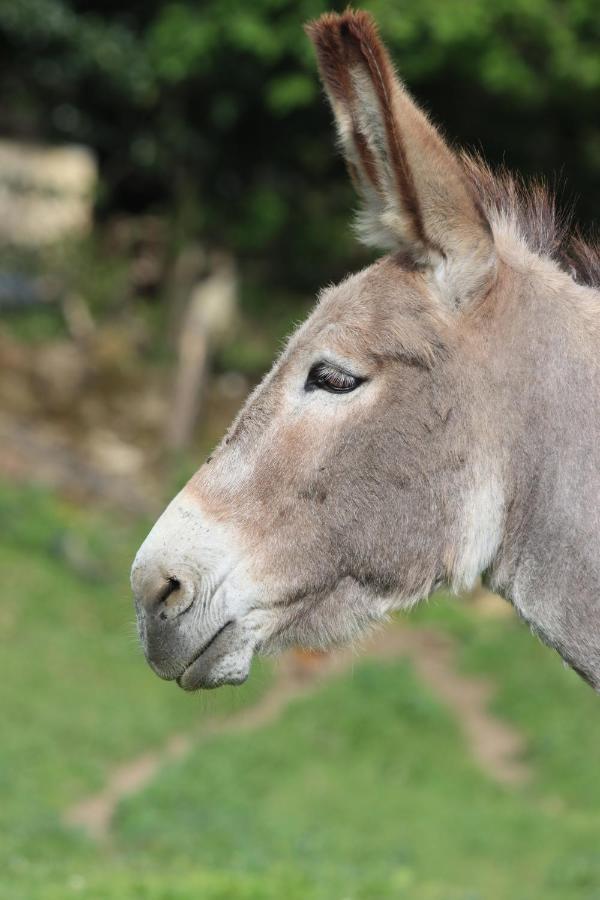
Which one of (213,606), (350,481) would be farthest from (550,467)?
(213,606)

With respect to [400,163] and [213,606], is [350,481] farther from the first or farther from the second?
[400,163]

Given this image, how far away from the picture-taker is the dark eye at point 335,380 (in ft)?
9.68

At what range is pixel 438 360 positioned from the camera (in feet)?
9.59

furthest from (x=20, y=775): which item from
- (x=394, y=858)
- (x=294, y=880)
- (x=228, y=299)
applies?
(x=228, y=299)

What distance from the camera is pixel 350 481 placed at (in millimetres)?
2939

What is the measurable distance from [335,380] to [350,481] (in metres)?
0.26

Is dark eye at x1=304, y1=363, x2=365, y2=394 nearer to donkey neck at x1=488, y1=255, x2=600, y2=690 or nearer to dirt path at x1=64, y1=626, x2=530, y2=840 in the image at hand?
donkey neck at x1=488, y1=255, x2=600, y2=690

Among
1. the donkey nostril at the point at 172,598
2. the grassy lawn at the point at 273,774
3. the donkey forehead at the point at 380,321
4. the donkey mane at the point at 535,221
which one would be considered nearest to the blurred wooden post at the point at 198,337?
the grassy lawn at the point at 273,774

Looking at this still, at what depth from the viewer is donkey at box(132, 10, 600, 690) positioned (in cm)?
286

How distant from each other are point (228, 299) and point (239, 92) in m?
2.79

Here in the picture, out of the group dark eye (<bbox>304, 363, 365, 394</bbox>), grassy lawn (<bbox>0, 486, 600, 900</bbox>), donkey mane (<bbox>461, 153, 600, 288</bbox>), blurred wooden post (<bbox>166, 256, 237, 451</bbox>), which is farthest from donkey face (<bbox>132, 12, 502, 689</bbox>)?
blurred wooden post (<bbox>166, 256, 237, 451</bbox>)

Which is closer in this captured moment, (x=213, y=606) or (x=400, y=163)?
(x=400, y=163)

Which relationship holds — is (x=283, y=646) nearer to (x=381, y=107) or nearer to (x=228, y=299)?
(x=381, y=107)

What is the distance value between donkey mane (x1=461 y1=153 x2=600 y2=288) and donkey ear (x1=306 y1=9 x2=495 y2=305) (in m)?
0.31
